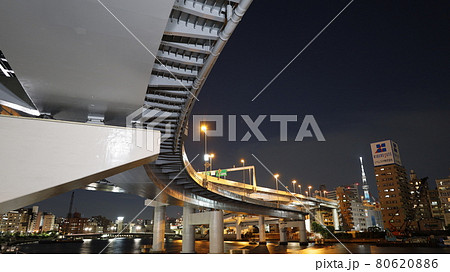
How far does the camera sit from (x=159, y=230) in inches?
1480

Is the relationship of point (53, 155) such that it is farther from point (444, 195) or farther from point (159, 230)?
point (444, 195)

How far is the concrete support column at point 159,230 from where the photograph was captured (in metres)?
36.6

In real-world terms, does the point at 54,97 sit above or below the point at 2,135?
above

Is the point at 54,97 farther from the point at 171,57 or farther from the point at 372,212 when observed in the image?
the point at 372,212

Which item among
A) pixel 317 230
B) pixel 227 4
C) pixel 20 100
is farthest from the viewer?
pixel 317 230

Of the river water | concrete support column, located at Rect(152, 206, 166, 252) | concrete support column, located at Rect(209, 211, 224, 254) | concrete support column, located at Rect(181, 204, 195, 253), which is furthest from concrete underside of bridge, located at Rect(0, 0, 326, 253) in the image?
the river water

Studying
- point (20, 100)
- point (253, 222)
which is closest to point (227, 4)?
point (20, 100)

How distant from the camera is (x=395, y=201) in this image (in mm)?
97875

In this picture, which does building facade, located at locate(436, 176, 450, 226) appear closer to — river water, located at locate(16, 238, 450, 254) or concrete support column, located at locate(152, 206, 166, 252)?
river water, located at locate(16, 238, 450, 254)

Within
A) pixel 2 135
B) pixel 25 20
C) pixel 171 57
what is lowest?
pixel 2 135

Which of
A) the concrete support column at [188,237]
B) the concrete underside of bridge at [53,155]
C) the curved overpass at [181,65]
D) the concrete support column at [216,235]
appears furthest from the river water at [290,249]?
the concrete underside of bridge at [53,155]

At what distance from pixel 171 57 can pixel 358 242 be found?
57.7 meters

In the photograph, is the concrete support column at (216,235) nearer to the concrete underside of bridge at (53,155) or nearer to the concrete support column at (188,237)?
the concrete support column at (188,237)

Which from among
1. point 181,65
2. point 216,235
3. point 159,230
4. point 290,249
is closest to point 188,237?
point 216,235
